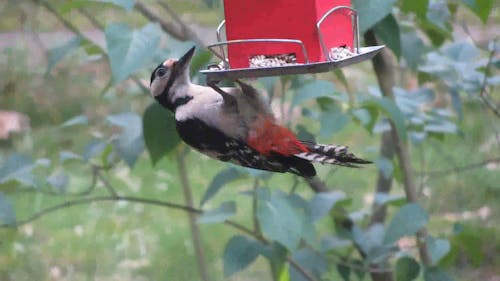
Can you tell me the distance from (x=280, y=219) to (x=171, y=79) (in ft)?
1.74

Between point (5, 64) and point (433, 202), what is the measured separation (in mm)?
3991

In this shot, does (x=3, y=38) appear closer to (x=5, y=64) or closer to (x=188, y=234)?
(x=5, y=64)

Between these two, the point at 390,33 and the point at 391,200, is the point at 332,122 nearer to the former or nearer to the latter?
the point at 390,33

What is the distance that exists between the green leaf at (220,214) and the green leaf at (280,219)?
5.2 inches

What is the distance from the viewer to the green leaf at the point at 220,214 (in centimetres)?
247

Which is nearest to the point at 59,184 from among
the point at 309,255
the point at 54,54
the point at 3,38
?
the point at 54,54

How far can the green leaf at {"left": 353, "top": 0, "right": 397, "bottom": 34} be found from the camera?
204cm

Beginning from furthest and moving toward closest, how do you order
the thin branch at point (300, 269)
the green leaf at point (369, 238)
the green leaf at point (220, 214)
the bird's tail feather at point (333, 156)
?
the green leaf at point (369, 238) < the thin branch at point (300, 269) < the green leaf at point (220, 214) < the bird's tail feather at point (333, 156)

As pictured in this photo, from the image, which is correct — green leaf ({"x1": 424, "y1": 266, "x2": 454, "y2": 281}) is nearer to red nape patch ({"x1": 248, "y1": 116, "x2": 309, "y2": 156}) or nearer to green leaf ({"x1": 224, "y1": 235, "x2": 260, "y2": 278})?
green leaf ({"x1": 224, "y1": 235, "x2": 260, "y2": 278})

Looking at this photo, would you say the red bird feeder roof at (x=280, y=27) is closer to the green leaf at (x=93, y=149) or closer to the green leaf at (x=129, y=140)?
the green leaf at (x=129, y=140)

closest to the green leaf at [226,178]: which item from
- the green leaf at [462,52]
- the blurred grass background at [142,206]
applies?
the green leaf at [462,52]

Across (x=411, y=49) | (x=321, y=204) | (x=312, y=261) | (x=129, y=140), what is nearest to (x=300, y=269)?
(x=312, y=261)

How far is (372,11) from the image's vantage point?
206cm

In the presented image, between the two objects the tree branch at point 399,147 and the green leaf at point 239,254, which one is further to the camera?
the tree branch at point 399,147
